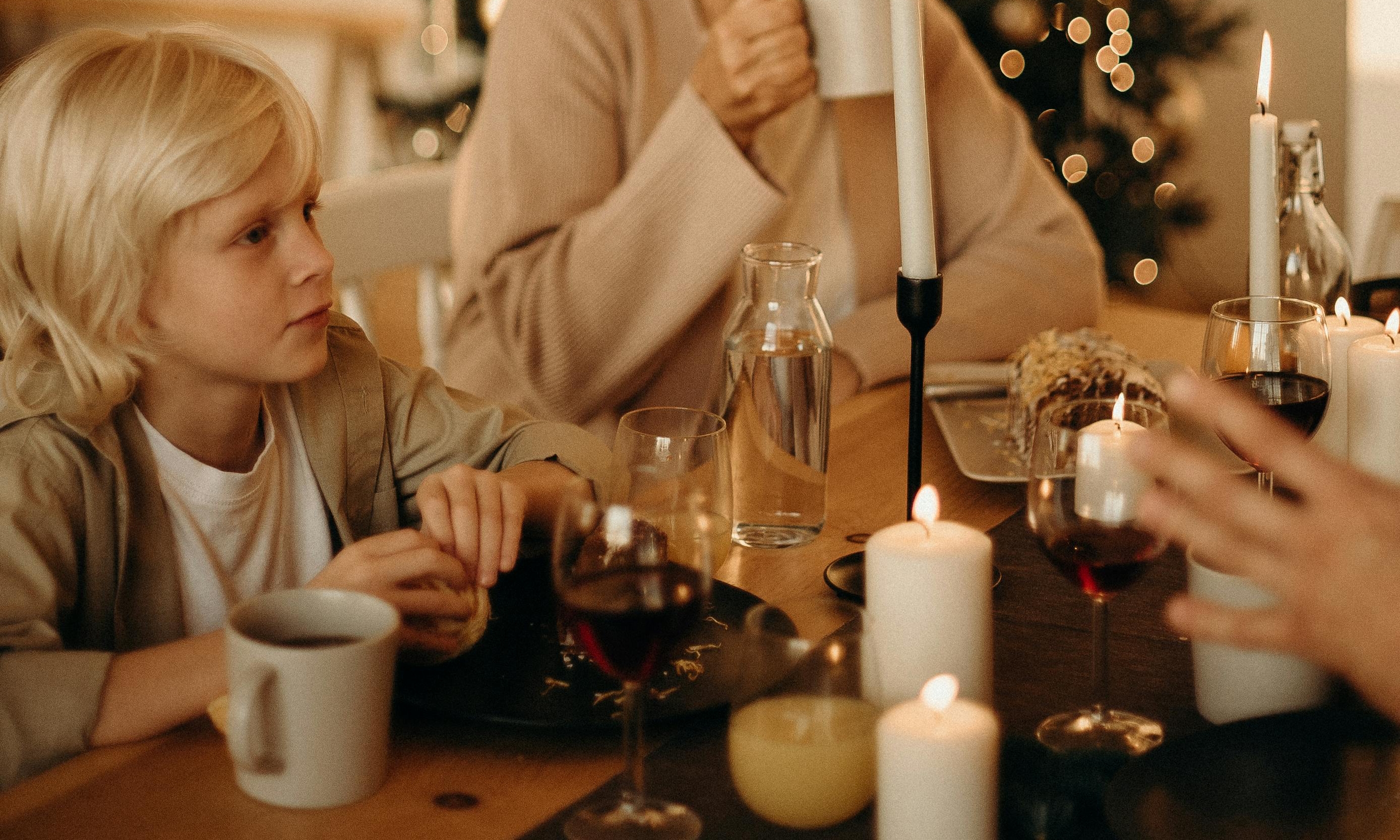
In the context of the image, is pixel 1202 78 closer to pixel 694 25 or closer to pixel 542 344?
pixel 694 25

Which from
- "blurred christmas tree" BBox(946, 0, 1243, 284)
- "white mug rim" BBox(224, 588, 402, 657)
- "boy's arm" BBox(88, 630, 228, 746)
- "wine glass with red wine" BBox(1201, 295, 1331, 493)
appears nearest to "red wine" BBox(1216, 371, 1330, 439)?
"wine glass with red wine" BBox(1201, 295, 1331, 493)

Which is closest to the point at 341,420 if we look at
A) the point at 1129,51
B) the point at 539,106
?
the point at 539,106

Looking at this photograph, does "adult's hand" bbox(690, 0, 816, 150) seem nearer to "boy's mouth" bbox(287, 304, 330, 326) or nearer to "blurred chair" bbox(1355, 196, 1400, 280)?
"boy's mouth" bbox(287, 304, 330, 326)

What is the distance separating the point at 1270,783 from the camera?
2.27ft

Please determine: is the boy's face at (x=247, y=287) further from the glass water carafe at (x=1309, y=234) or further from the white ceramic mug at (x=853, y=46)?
the glass water carafe at (x=1309, y=234)

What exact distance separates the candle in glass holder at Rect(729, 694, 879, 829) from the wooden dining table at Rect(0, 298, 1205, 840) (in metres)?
0.13

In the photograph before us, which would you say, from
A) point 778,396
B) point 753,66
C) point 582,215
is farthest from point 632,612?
point 582,215

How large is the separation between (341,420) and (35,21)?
3.41m

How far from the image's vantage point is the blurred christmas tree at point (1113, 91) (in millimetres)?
3227

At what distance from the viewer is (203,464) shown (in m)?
1.11

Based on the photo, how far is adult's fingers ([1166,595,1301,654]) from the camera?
0.61 meters

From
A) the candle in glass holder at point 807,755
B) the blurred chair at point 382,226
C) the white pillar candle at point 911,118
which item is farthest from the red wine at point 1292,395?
the blurred chair at point 382,226

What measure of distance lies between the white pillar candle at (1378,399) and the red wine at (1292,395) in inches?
2.4

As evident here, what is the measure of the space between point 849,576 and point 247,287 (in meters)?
0.50
